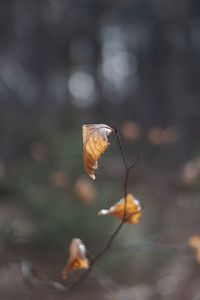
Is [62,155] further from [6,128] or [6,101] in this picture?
[6,101]

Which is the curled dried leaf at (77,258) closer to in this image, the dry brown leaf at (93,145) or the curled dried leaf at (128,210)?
the curled dried leaf at (128,210)

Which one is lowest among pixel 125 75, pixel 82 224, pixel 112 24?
pixel 125 75

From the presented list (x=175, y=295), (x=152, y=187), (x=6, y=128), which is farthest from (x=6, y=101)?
(x=175, y=295)

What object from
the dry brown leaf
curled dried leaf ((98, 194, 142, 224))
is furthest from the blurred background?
the dry brown leaf

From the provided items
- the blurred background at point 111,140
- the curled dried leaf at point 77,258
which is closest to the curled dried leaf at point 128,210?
the curled dried leaf at point 77,258

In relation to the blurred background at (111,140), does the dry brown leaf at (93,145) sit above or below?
above

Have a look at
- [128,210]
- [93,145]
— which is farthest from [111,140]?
[93,145]

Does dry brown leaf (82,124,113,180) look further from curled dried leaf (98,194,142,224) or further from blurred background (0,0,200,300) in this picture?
blurred background (0,0,200,300)
